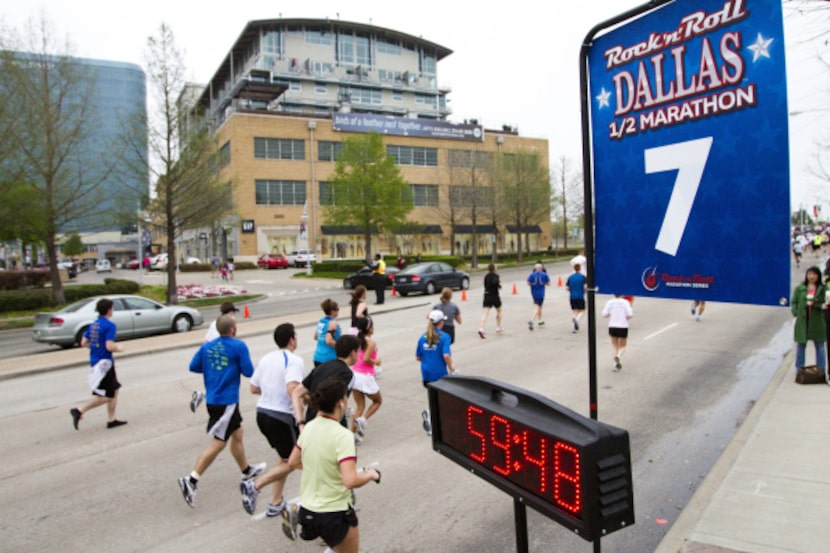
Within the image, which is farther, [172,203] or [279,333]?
[172,203]

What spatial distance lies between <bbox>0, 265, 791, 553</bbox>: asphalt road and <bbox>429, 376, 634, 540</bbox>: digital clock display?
1931mm

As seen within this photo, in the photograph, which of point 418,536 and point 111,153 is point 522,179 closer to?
point 111,153

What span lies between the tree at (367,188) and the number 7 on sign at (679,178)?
38515 mm

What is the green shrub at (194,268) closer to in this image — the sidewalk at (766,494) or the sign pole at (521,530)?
the sidewalk at (766,494)

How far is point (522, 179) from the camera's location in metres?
50.4

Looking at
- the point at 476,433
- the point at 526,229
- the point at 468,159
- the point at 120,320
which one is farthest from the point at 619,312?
the point at 526,229

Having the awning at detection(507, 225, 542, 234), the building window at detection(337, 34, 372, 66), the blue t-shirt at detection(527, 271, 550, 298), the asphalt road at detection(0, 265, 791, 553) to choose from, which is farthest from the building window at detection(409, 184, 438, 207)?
the asphalt road at detection(0, 265, 791, 553)

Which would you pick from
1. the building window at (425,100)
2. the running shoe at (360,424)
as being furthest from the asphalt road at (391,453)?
the building window at (425,100)

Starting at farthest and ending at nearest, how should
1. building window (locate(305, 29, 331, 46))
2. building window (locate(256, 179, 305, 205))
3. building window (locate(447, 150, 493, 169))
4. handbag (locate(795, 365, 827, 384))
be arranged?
1. building window (locate(305, 29, 331, 46))
2. building window (locate(256, 179, 305, 205))
3. building window (locate(447, 150, 493, 169))
4. handbag (locate(795, 365, 827, 384))

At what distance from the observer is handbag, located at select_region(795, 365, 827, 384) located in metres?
9.04


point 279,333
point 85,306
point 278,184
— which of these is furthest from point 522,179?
point 279,333

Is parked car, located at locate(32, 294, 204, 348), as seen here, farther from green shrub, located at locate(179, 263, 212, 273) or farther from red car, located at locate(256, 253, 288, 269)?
green shrub, located at locate(179, 263, 212, 273)

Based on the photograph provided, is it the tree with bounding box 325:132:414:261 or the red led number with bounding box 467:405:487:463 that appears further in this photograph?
the tree with bounding box 325:132:414:261

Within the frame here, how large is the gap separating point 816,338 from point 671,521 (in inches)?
229
